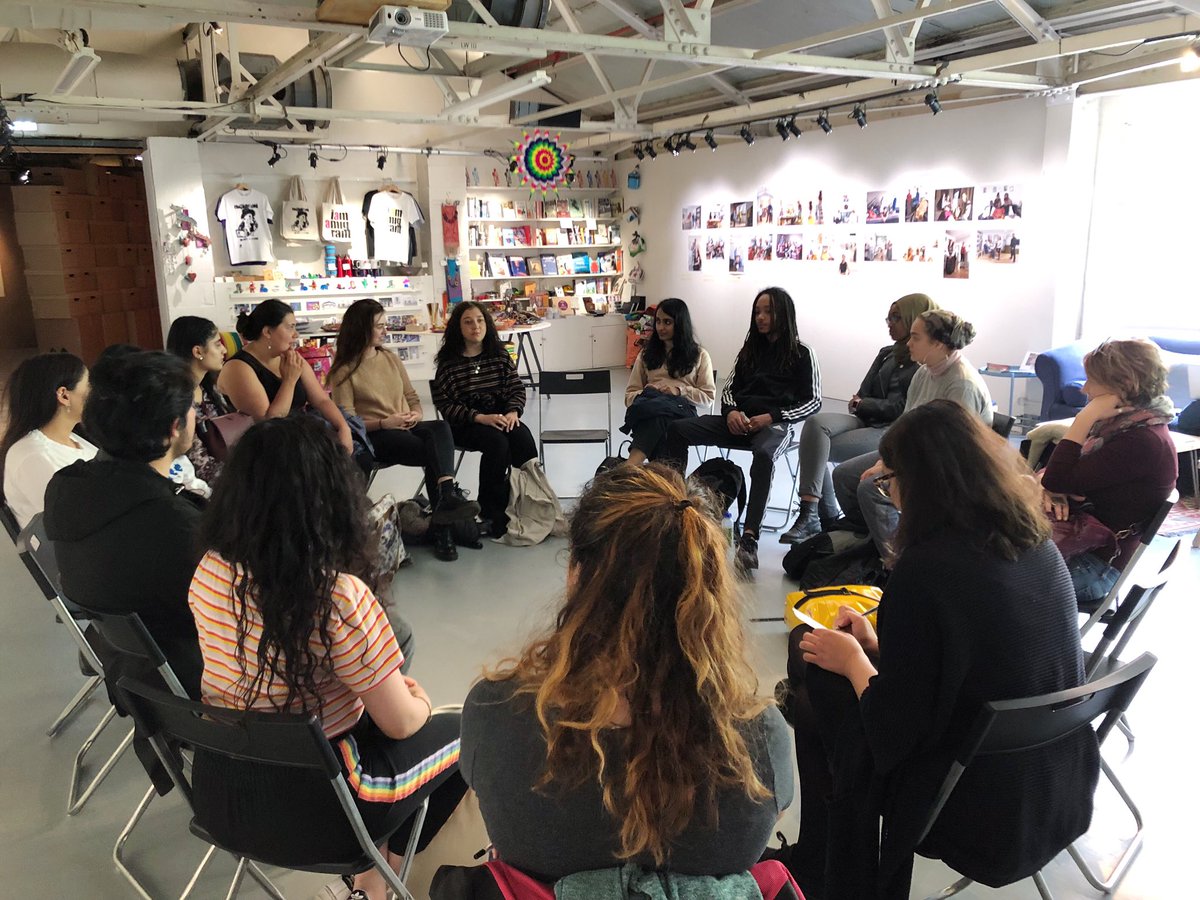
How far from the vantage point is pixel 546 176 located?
7598 mm

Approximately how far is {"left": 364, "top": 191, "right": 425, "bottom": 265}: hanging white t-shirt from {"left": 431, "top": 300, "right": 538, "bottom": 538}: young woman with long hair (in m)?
5.52

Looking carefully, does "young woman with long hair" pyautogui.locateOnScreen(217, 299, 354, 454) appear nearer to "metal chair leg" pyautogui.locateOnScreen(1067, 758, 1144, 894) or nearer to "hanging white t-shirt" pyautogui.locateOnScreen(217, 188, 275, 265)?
"metal chair leg" pyautogui.locateOnScreen(1067, 758, 1144, 894)

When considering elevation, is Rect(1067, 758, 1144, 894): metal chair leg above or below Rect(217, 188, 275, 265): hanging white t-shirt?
below

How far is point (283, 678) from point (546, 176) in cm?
660

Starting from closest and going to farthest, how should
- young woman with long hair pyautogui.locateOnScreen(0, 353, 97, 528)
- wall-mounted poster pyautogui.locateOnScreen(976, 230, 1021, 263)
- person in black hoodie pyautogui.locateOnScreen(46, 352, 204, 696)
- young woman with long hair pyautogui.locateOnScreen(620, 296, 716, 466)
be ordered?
person in black hoodie pyautogui.locateOnScreen(46, 352, 204, 696), young woman with long hair pyautogui.locateOnScreen(0, 353, 97, 528), young woman with long hair pyautogui.locateOnScreen(620, 296, 716, 466), wall-mounted poster pyautogui.locateOnScreen(976, 230, 1021, 263)

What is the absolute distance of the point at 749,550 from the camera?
4.29 m

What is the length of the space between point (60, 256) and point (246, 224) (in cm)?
432

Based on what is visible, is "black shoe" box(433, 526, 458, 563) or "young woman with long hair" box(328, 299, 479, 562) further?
"young woman with long hair" box(328, 299, 479, 562)

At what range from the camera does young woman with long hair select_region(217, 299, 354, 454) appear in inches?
156

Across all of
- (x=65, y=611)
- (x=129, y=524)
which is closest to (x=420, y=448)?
(x=65, y=611)

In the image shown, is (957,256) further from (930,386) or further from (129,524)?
(129,524)

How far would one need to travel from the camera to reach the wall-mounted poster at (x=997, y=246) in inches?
279

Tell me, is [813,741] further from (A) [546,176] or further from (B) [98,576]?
(A) [546,176]

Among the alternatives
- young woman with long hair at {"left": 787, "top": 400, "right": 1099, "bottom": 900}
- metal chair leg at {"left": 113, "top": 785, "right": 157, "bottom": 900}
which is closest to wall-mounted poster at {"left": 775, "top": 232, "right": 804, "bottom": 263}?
young woman with long hair at {"left": 787, "top": 400, "right": 1099, "bottom": 900}
